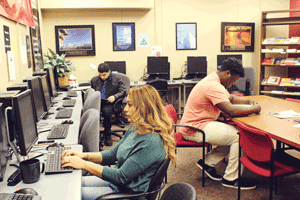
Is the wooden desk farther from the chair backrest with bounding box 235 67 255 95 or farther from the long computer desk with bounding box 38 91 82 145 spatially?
the chair backrest with bounding box 235 67 255 95

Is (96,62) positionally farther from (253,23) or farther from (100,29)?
Answer: (253,23)

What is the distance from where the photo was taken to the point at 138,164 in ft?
4.83

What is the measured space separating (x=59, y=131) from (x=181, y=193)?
1.49 m

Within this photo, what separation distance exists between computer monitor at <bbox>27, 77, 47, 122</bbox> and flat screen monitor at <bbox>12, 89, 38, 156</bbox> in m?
0.66

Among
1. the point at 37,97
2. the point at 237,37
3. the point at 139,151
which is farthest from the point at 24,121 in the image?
the point at 237,37

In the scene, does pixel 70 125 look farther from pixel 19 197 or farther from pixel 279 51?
pixel 279 51

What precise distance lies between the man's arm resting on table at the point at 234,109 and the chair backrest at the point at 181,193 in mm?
1672

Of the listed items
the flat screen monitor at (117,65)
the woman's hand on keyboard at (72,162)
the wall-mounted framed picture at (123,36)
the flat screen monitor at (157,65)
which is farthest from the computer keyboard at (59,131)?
the wall-mounted framed picture at (123,36)

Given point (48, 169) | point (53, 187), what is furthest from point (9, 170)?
point (53, 187)

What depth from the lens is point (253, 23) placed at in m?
6.52

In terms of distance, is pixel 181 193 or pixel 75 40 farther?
pixel 75 40

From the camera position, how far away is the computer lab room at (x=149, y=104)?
59.9 inches

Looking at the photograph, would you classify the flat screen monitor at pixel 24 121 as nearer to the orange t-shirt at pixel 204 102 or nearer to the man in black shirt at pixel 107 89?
the orange t-shirt at pixel 204 102

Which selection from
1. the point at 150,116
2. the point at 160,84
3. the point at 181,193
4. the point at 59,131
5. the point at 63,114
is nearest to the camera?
the point at 181,193
